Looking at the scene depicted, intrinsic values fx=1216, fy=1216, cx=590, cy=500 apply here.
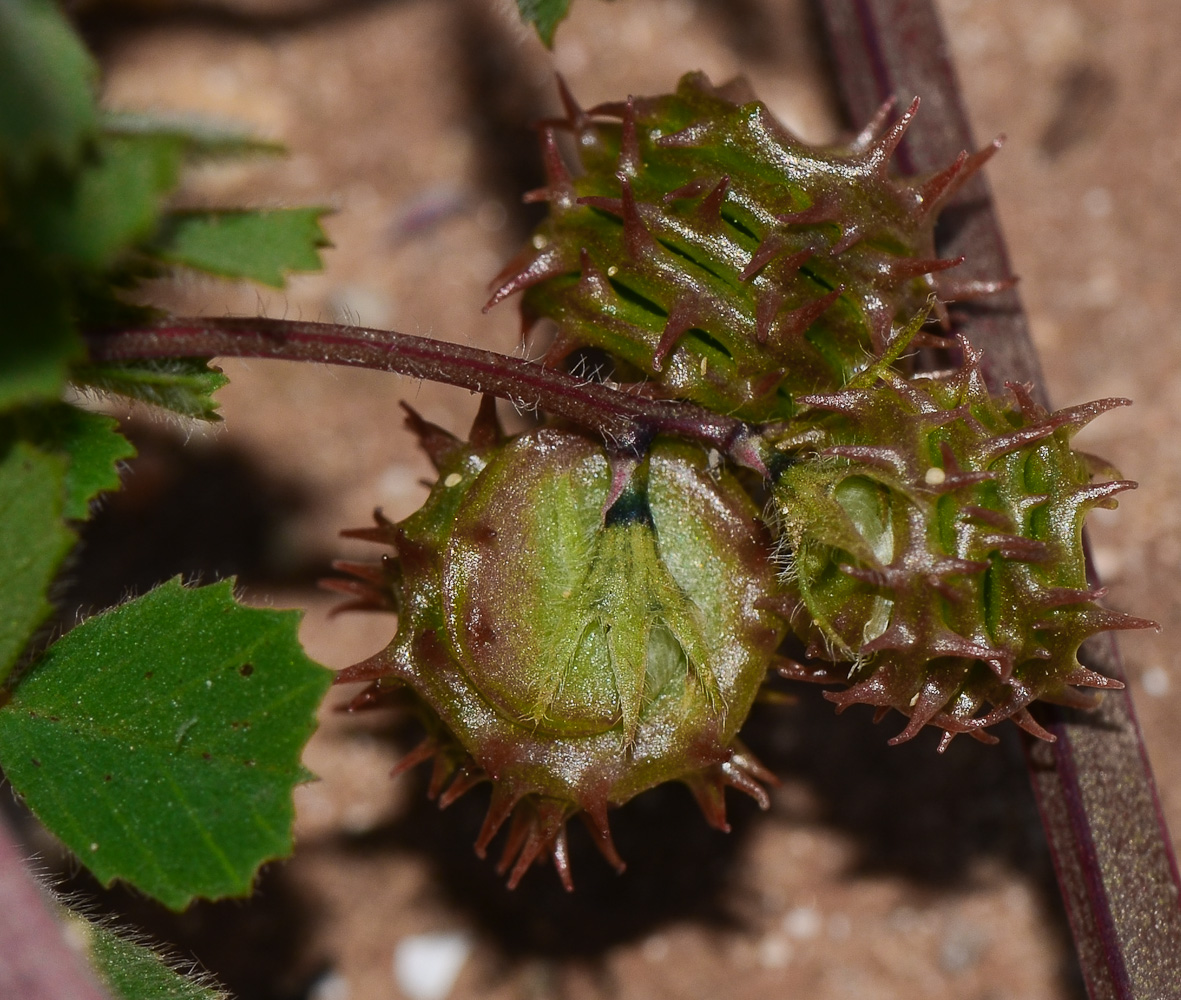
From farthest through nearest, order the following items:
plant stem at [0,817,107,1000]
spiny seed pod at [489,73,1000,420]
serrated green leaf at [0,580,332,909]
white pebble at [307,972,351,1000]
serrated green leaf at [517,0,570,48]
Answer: white pebble at [307,972,351,1000]
serrated green leaf at [517,0,570,48]
spiny seed pod at [489,73,1000,420]
serrated green leaf at [0,580,332,909]
plant stem at [0,817,107,1000]

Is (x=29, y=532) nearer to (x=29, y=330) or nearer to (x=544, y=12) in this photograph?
(x=29, y=330)

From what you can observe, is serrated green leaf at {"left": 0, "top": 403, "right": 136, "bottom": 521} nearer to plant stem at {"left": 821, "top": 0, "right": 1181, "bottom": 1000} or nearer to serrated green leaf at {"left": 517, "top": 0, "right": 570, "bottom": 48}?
serrated green leaf at {"left": 517, "top": 0, "right": 570, "bottom": 48}

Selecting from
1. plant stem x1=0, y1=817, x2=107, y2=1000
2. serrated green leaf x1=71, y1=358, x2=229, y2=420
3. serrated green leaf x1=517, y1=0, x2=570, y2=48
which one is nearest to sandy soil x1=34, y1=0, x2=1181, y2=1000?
serrated green leaf x1=517, y1=0, x2=570, y2=48

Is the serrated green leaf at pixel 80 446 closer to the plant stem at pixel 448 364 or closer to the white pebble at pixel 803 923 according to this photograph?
the plant stem at pixel 448 364

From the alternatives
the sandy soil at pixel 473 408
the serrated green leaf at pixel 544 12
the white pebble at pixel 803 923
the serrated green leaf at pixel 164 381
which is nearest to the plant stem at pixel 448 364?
the serrated green leaf at pixel 164 381

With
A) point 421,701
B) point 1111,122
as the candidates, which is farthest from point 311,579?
point 1111,122

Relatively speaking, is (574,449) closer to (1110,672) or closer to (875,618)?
(875,618)

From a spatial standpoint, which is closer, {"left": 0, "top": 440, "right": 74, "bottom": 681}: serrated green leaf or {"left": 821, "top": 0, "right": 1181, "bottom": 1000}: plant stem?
{"left": 0, "top": 440, "right": 74, "bottom": 681}: serrated green leaf
